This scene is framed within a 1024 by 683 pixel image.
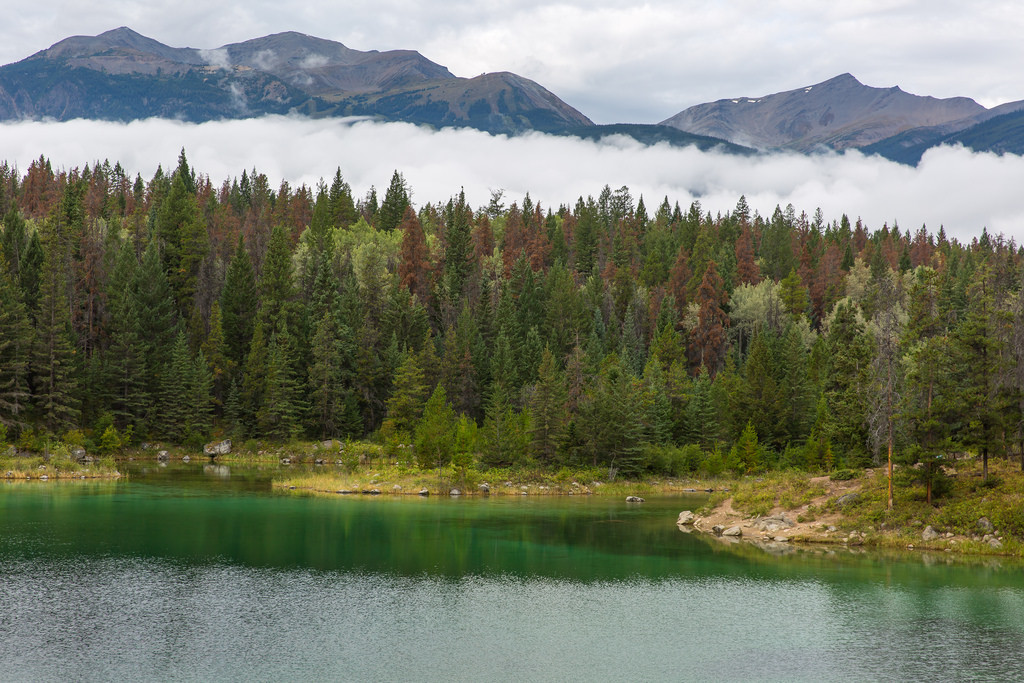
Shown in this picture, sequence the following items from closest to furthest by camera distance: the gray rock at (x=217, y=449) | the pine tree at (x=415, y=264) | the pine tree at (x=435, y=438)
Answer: the pine tree at (x=435, y=438), the gray rock at (x=217, y=449), the pine tree at (x=415, y=264)

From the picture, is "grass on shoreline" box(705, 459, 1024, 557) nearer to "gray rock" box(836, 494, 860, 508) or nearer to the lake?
"gray rock" box(836, 494, 860, 508)

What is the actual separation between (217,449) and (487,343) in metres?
41.0

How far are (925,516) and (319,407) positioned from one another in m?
80.3

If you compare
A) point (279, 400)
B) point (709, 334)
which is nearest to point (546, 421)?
point (279, 400)

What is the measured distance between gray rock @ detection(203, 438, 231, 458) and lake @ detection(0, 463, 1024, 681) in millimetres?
48461

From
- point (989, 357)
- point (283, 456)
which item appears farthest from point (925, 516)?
point (283, 456)

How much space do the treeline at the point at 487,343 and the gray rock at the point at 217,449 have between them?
263cm

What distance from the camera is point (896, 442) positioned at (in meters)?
68.2

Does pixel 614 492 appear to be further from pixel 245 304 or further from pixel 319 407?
pixel 245 304

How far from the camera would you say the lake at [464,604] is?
28.6 metres

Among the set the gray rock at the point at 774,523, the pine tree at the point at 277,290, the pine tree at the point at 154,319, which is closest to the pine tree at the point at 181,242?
the pine tree at the point at 154,319

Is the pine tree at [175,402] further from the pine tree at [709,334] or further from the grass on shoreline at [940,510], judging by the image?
the grass on shoreline at [940,510]

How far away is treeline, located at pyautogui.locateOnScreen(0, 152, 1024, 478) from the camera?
69750 mm

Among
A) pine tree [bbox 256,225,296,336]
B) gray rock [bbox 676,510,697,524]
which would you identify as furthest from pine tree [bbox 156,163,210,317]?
gray rock [bbox 676,510,697,524]
